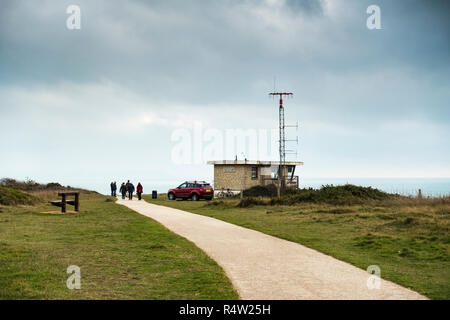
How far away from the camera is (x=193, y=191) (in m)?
36.8

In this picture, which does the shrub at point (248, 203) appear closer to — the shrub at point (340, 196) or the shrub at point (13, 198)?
the shrub at point (340, 196)

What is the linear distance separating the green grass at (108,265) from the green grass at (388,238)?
138 inches

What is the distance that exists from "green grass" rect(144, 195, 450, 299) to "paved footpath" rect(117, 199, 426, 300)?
23.8 inches

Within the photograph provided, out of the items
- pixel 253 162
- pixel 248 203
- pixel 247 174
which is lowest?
pixel 248 203

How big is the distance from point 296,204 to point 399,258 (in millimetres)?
16983

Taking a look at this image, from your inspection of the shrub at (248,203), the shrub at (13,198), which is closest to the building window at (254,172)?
the shrub at (248,203)

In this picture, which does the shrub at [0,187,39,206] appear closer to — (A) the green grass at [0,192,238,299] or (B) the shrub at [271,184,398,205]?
(A) the green grass at [0,192,238,299]

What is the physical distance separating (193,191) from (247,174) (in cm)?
766

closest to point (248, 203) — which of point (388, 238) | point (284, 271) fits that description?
point (388, 238)

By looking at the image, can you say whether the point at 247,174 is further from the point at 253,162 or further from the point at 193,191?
the point at 193,191

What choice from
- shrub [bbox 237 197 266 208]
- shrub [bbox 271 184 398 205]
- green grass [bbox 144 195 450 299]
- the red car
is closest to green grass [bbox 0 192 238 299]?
green grass [bbox 144 195 450 299]
